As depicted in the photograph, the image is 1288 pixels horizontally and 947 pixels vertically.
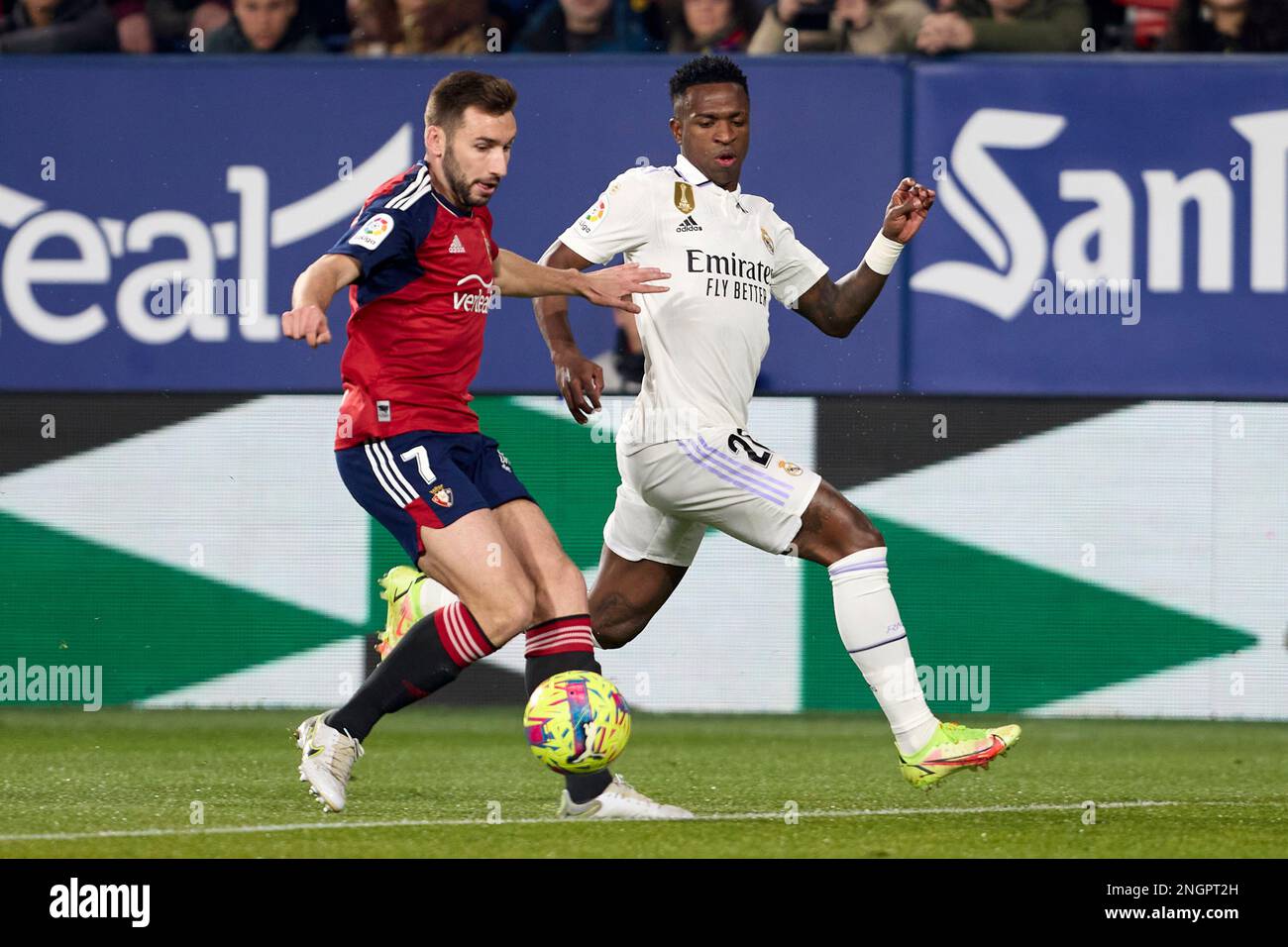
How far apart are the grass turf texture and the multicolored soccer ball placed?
0.20 meters

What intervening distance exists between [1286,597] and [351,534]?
154 inches

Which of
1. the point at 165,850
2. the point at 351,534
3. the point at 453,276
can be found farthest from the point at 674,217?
the point at 351,534

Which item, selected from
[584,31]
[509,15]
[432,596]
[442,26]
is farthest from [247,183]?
[432,596]

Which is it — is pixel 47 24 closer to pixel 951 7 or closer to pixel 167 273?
pixel 167 273

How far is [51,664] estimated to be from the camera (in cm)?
907

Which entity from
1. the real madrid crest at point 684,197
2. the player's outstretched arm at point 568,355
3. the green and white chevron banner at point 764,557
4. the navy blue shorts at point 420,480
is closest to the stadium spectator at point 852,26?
the green and white chevron banner at point 764,557

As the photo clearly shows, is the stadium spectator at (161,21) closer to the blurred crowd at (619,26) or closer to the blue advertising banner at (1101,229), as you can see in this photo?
the blurred crowd at (619,26)

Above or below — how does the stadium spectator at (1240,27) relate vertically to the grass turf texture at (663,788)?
above

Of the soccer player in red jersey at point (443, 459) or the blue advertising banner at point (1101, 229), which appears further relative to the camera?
the blue advertising banner at point (1101, 229)

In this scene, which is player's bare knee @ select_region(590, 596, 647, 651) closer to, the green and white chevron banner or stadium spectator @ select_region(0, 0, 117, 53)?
the green and white chevron banner

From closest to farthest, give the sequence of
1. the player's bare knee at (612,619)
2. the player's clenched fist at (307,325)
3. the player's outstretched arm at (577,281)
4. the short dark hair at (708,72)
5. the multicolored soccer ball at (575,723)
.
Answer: the player's clenched fist at (307,325) → the multicolored soccer ball at (575,723) → the player's outstretched arm at (577,281) → the short dark hair at (708,72) → the player's bare knee at (612,619)

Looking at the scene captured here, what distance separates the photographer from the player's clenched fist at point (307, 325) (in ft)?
16.2

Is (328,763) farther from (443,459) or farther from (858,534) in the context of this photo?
(858,534)

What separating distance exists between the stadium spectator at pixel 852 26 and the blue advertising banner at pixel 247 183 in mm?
288
